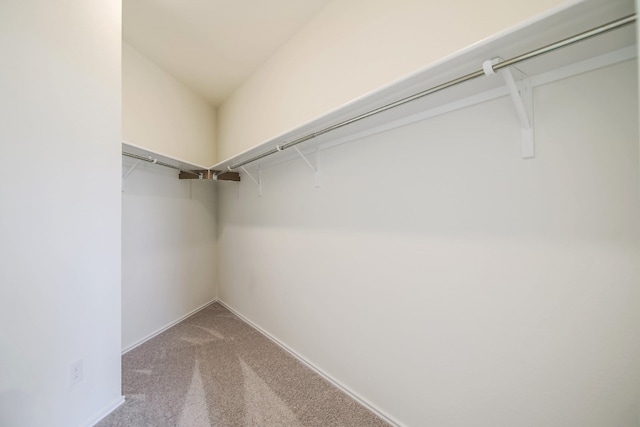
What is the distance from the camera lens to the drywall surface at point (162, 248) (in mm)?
2008

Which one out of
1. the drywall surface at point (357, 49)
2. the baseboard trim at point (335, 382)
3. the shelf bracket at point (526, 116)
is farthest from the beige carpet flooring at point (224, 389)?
the drywall surface at point (357, 49)

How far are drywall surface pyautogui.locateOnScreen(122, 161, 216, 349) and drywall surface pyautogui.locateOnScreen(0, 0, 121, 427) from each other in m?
0.78

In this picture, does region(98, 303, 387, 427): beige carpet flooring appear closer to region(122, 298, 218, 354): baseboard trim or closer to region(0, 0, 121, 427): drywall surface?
region(122, 298, 218, 354): baseboard trim

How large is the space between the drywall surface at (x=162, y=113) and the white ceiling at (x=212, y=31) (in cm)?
15

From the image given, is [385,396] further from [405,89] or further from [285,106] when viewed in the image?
[285,106]

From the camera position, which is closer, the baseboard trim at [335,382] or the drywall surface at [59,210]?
the drywall surface at [59,210]

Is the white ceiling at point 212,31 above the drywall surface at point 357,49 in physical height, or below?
above

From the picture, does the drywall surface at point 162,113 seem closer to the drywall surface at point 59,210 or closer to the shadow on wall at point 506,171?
the drywall surface at point 59,210

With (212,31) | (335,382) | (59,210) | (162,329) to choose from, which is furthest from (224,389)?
(212,31)

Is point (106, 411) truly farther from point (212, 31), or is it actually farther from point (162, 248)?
point (212, 31)

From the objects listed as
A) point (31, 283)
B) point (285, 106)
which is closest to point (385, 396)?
point (31, 283)

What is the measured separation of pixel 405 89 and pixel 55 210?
6.04 ft

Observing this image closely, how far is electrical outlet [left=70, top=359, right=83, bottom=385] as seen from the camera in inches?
46.2

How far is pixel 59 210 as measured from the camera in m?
Result: 1.11
